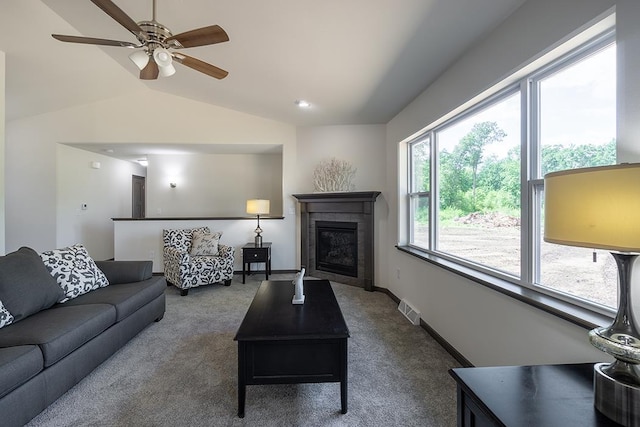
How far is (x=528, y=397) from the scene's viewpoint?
0.91m

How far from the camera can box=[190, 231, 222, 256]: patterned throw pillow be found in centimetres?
443

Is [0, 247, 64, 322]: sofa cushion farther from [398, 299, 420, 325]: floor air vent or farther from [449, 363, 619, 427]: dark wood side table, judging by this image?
[398, 299, 420, 325]: floor air vent

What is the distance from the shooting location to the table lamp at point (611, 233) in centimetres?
75

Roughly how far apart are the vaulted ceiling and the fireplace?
5.38ft

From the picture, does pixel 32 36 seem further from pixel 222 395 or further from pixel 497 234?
pixel 497 234

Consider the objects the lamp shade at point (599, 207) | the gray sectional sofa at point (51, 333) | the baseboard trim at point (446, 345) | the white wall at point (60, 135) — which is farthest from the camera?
the white wall at point (60, 135)

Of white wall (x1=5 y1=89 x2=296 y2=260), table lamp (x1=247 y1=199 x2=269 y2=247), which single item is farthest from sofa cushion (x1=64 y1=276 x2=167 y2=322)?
white wall (x1=5 y1=89 x2=296 y2=260)

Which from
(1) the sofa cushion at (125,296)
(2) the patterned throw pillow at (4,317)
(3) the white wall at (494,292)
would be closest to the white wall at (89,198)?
(1) the sofa cushion at (125,296)

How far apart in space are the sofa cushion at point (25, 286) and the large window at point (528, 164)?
3.29m

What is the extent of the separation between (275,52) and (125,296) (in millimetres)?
2565

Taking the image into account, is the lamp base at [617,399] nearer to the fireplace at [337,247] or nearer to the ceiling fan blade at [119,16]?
the ceiling fan blade at [119,16]

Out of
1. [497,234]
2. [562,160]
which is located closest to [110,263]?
[497,234]

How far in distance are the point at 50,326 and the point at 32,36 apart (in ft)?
10.0

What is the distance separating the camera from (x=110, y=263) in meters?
2.92
